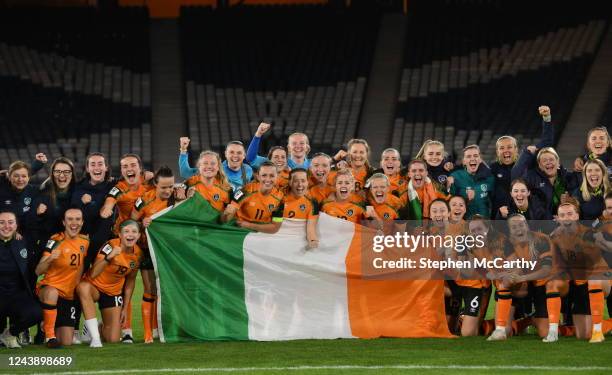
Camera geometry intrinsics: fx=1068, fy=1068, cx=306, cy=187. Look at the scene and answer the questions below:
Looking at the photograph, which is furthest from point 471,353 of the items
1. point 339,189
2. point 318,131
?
point 318,131

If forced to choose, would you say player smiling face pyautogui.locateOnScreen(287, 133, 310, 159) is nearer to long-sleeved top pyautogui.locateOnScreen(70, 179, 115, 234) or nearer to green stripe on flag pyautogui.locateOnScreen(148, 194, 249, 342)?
green stripe on flag pyautogui.locateOnScreen(148, 194, 249, 342)

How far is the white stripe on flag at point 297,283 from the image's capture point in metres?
9.06

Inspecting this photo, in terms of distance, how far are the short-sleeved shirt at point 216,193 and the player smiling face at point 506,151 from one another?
257cm

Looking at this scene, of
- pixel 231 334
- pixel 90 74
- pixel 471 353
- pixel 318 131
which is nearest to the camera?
pixel 471 353

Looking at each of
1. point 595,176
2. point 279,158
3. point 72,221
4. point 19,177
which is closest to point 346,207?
point 279,158

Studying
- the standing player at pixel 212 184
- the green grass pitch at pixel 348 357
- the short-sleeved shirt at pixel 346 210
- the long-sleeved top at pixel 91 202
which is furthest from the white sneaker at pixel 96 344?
the short-sleeved shirt at pixel 346 210

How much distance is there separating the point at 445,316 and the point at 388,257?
2.32 ft

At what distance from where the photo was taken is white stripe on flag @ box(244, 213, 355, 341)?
9062 mm

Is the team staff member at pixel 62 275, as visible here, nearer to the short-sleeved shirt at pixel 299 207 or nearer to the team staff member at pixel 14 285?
the team staff member at pixel 14 285

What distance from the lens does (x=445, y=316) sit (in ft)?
30.2

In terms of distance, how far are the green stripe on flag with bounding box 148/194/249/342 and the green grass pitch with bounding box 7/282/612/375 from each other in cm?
27

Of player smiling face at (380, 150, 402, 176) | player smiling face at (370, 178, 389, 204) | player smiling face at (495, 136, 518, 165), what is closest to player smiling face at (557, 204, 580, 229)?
player smiling face at (495, 136, 518, 165)

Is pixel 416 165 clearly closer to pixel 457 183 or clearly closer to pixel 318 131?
pixel 457 183

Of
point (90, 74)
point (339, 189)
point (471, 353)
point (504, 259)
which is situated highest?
point (90, 74)
